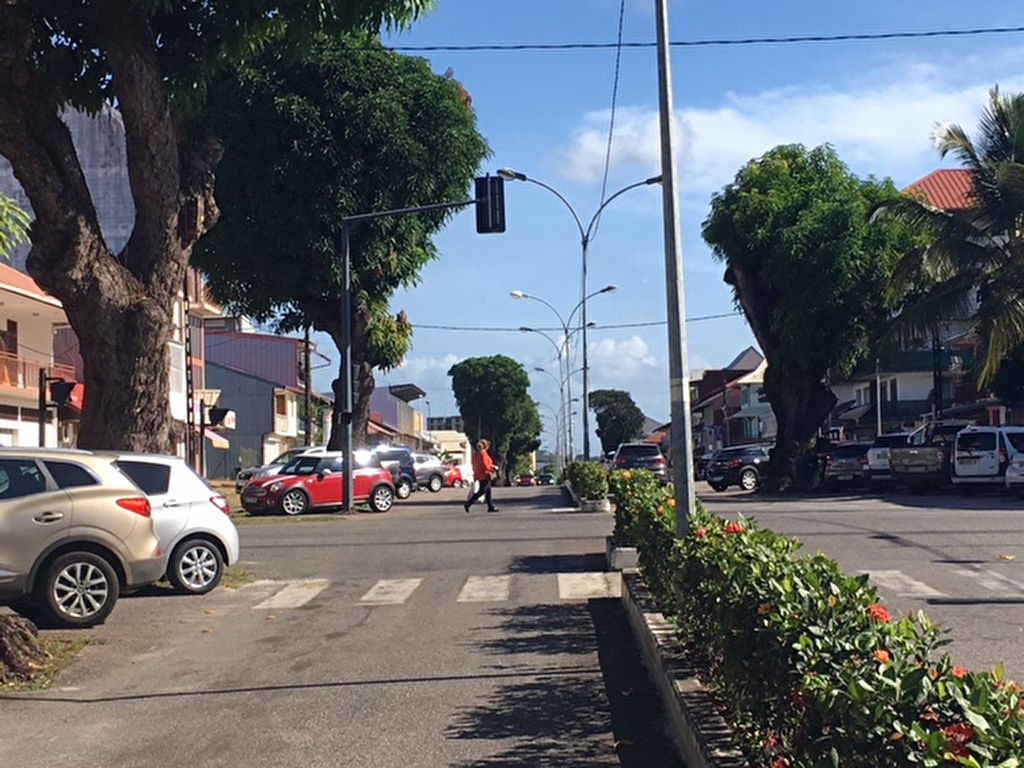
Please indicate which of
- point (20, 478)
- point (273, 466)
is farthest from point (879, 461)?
point (20, 478)

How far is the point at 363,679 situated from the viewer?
370 inches

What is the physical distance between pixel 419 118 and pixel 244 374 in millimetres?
35818

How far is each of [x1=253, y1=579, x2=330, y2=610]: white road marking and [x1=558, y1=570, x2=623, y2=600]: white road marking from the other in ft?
9.46

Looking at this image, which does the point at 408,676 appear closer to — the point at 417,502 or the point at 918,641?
the point at 918,641

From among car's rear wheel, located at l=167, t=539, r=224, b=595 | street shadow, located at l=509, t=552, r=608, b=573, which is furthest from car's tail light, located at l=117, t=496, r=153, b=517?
street shadow, located at l=509, t=552, r=608, b=573

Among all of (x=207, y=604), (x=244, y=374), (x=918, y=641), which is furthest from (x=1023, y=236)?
(x=244, y=374)

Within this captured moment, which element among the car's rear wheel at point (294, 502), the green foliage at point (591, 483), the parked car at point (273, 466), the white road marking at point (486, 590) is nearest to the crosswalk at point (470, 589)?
the white road marking at point (486, 590)

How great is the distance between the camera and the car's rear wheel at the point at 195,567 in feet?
46.0

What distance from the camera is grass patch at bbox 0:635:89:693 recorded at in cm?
932

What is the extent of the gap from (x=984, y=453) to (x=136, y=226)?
23.8 meters

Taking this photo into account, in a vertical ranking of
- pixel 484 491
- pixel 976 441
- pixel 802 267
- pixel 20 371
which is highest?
pixel 802 267

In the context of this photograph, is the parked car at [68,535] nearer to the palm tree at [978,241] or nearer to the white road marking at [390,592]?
the white road marking at [390,592]

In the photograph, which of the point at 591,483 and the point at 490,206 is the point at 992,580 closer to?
the point at 490,206

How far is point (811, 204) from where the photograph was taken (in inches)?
1502
